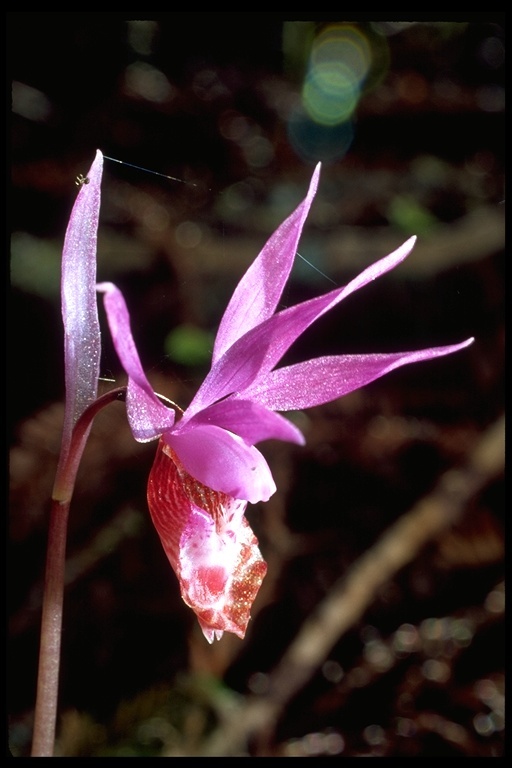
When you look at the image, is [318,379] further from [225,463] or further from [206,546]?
[206,546]

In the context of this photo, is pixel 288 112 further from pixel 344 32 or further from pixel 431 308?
pixel 431 308

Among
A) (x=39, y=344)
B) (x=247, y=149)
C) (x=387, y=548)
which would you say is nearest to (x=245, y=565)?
(x=387, y=548)

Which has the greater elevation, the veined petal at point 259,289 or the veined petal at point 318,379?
the veined petal at point 259,289

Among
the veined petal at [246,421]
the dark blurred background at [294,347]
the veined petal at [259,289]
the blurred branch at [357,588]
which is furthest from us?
the dark blurred background at [294,347]

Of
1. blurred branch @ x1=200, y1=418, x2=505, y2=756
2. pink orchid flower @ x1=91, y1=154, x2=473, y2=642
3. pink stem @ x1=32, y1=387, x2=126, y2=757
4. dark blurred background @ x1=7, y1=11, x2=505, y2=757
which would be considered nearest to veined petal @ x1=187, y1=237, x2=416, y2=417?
pink orchid flower @ x1=91, y1=154, x2=473, y2=642

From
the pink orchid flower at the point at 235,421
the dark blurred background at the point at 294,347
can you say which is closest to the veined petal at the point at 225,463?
the pink orchid flower at the point at 235,421

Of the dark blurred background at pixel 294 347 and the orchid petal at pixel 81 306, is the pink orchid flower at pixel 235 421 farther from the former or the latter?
the dark blurred background at pixel 294 347

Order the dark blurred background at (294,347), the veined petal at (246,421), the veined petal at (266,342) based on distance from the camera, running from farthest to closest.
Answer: the dark blurred background at (294,347)
the veined petal at (266,342)
the veined petal at (246,421)
